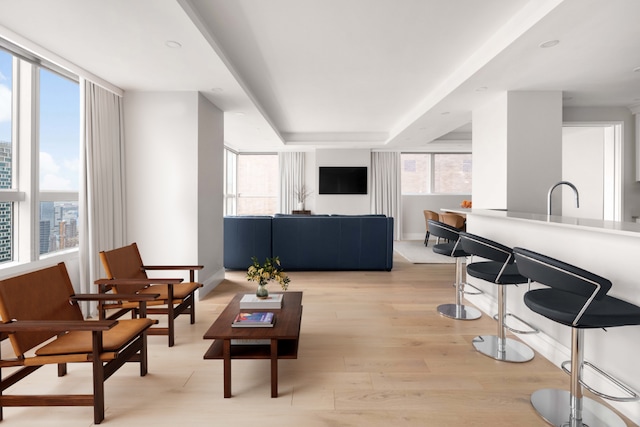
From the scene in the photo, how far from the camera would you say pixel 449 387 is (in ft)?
6.97

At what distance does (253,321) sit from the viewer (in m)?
2.14

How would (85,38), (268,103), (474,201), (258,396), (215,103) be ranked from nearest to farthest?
(258,396), (85,38), (215,103), (474,201), (268,103)

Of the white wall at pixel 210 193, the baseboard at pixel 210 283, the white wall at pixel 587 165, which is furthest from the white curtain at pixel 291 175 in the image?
A: the white wall at pixel 587 165

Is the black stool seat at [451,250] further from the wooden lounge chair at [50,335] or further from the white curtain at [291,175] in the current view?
the white curtain at [291,175]

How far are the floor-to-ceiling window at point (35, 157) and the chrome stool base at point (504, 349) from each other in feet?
12.4

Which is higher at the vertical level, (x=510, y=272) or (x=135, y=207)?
(x=135, y=207)

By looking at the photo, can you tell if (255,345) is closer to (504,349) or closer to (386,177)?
(504,349)

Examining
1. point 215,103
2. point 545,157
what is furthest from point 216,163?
point 545,157

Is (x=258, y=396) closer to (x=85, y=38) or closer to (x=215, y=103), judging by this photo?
(x=85, y=38)

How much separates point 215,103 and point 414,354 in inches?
148

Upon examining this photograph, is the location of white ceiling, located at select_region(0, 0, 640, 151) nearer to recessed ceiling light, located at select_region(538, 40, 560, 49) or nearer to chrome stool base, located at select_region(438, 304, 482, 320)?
recessed ceiling light, located at select_region(538, 40, 560, 49)

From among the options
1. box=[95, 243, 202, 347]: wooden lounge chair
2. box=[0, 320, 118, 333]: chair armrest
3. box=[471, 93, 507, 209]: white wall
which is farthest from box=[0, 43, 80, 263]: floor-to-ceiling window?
box=[471, 93, 507, 209]: white wall

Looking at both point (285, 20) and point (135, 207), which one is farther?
point (135, 207)

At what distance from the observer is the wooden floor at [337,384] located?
1.84 metres
